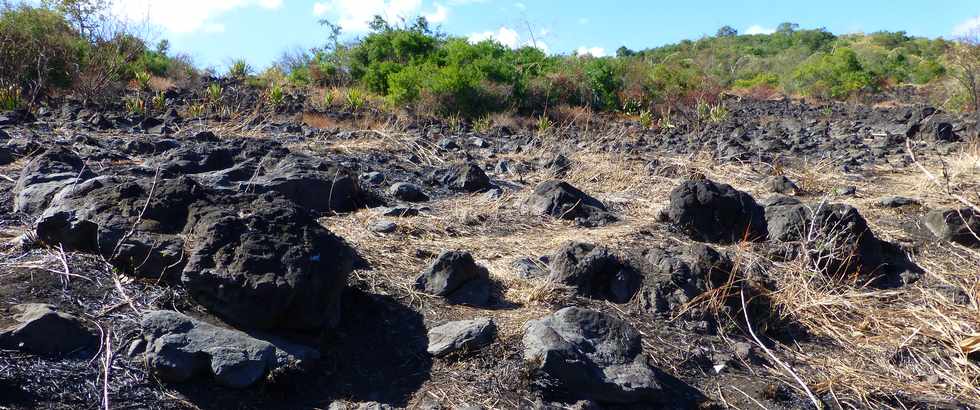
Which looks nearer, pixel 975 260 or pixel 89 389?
pixel 89 389

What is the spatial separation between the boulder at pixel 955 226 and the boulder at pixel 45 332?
4859 millimetres

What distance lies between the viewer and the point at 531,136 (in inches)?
403

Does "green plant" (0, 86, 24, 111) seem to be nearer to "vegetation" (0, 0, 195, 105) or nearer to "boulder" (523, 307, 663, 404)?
"vegetation" (0, 0, 195, 105)

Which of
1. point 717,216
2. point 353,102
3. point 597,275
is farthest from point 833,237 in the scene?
point 353,102

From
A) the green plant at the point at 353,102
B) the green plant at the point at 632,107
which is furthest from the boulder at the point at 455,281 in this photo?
the green plant at the point at 632,107

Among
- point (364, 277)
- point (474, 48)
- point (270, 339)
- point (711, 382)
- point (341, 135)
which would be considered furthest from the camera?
point (474, 48)

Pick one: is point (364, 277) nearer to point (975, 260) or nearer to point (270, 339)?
point (270, 339)

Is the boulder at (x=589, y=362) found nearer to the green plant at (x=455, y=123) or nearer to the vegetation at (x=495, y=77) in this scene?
the green plant at (x=455, y=123)

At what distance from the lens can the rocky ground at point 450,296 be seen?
2770 mm

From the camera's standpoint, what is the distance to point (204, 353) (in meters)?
2.70

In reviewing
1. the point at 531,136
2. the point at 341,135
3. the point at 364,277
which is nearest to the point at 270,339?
the point at 364,277

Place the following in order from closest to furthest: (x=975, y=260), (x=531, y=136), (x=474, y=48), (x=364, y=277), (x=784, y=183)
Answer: (x=364, y=277) < (x=975, y=260) < (x=784, y=183) < (x=531, y=136) < (x=474, y=48)

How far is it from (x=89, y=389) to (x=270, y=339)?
0.60 m

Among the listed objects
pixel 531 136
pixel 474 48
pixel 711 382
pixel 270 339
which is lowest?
pixel 711 382
